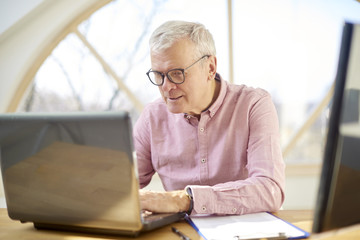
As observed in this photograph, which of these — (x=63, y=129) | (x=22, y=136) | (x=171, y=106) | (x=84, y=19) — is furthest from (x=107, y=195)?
(x=84, y=19)

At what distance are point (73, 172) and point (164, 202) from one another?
38 cm

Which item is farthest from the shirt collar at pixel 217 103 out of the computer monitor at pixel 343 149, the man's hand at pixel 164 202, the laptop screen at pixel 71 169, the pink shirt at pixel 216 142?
the computer monitor at pixel 343 149

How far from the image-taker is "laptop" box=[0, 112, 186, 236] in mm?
1086

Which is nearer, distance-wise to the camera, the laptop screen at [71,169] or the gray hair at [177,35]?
the laptop screen at [71,169]

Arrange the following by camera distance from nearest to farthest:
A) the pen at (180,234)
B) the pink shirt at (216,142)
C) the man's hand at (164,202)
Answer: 1. the pen at (180,234)
2. the man's hand at (164,202)
3. the pink shirt at (216,142)

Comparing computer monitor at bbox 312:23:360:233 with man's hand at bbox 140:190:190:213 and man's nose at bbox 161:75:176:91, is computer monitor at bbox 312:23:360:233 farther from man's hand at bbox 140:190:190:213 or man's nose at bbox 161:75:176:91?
man's nose at bbox 161:75:176:91

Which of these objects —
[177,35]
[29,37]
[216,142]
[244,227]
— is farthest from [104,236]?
[29,37]

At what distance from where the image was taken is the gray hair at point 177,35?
184 cm

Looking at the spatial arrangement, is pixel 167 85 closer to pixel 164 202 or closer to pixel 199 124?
pixel 199 124

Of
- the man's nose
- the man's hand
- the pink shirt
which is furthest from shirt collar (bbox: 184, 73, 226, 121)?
the man's hand

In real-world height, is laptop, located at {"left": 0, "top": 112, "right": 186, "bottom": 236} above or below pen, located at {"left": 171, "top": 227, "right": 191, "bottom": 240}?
above

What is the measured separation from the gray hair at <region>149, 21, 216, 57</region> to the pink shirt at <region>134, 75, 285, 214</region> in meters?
0.29

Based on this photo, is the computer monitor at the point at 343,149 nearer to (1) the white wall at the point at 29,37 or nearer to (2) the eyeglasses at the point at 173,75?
(2) the eyeglasses at the point at 173,75

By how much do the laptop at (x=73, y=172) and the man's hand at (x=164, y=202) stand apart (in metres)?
0.06
